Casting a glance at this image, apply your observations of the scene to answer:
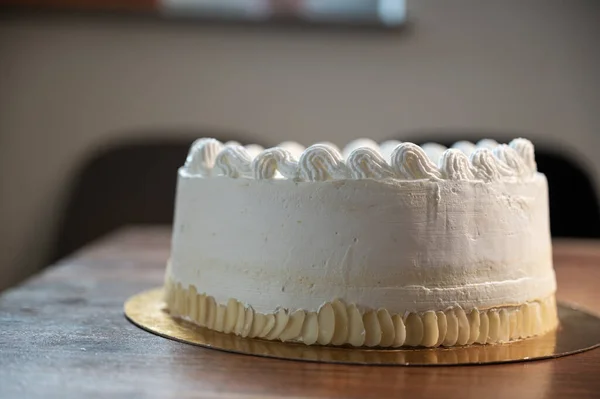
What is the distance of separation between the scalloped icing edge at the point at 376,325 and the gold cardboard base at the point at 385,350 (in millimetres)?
15

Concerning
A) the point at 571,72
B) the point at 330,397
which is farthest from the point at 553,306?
the point at 571,72

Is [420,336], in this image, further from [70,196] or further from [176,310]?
[70,196]

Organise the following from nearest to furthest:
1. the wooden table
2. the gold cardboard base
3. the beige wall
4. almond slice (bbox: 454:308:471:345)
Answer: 1. the wooden table
2. the gold cardboard base
3. almond slice (bbox: 454:308:471:345)
4. the beige wall

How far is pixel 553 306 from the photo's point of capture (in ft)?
5.06

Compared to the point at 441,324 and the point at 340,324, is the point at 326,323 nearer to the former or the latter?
the point at 340,324

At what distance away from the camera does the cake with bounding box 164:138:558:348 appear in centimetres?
134

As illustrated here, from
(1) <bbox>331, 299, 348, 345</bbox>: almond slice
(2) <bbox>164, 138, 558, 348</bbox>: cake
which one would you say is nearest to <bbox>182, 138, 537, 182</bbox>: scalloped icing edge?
(2) <bbox>164, 138, 558, 348</bbox>: cake

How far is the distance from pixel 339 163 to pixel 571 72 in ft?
7.34

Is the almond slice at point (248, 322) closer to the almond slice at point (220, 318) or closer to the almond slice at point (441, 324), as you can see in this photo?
the almond slice at point (220, 318)

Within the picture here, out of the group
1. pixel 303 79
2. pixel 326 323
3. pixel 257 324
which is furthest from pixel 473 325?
pixel 303 79

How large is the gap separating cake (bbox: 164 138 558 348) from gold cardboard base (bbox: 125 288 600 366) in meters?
0.02

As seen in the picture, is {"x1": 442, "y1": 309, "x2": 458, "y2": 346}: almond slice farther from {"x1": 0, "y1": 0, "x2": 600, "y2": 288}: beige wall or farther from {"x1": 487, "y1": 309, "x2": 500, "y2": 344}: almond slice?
{"x1": 0, "y1": 0, "x2": 600, "y2": 288}: beige wall

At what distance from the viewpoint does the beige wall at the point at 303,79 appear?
331 centimetres

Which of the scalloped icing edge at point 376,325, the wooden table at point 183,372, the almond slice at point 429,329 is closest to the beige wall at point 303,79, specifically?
the wooden table at point 183,372
